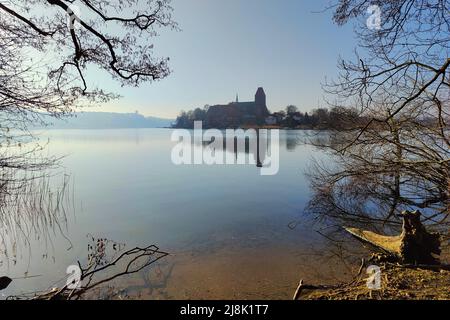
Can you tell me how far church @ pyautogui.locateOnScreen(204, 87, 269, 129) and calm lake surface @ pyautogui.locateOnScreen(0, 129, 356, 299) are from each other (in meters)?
70.4

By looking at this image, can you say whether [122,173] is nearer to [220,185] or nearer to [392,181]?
[220,185]

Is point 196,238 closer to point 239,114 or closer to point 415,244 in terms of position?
point 415,244

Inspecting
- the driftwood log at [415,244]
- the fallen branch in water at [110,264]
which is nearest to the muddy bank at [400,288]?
the driftwood log at [415,244]

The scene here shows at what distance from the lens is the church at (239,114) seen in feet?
278

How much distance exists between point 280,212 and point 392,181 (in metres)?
4.55

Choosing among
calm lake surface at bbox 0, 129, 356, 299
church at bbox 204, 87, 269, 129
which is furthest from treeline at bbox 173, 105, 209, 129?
calm lake surface at bbox 0, 129, 356, 299

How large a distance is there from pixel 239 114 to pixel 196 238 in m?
94.8

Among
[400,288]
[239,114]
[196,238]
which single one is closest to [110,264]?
[196,238]

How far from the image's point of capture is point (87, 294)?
14.4ft

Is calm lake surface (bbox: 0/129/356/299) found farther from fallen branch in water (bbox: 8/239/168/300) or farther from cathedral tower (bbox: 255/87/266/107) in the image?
cathedral tower (bbox: 255/87/266/107)

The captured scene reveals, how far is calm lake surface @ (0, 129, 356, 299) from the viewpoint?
4820 mm

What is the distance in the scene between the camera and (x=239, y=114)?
327 ft

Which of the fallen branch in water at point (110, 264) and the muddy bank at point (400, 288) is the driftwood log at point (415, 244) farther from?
the fallen branch in water at point (110, 264)

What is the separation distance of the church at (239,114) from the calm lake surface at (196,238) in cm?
7044
